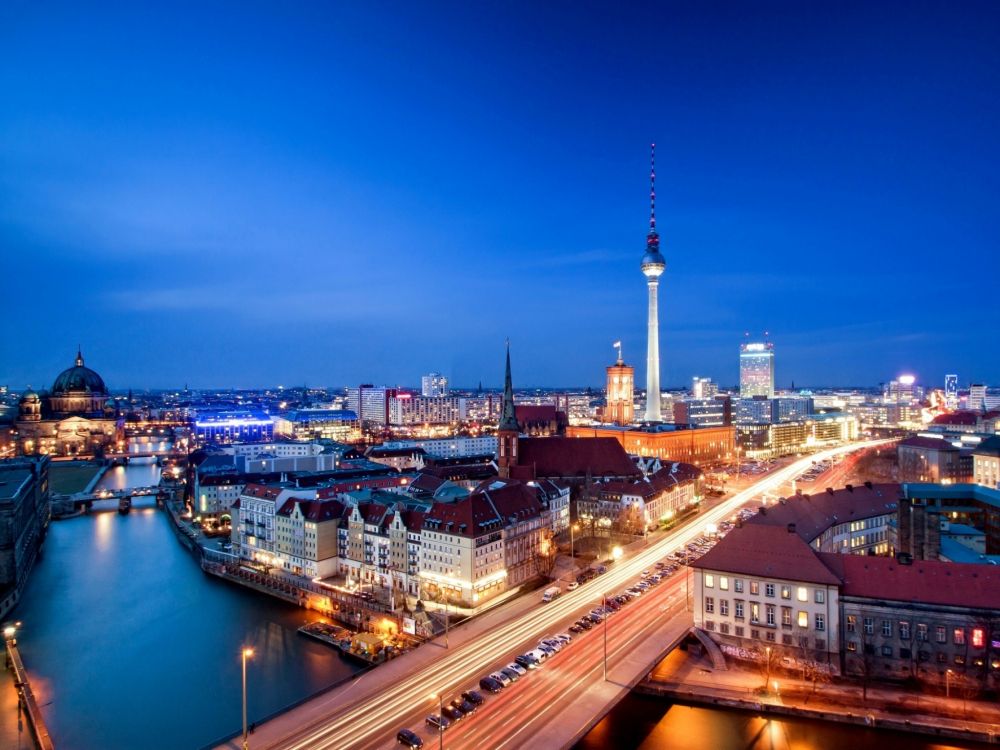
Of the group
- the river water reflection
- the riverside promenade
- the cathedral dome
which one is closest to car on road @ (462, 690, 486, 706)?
the river water reflection

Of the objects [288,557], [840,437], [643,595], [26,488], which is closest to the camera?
[643,595]

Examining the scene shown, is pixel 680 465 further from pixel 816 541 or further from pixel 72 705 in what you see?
pixel 72 705

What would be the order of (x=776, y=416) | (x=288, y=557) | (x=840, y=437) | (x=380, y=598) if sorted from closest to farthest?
(x=380, y=598) → (x=288, y=557) → (x=840, y=437) → (x=776, y=416)

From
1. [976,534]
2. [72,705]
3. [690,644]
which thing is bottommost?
[72,705]

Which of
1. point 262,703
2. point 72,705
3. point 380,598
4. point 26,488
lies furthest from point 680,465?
point 26,488

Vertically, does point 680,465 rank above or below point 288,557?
above

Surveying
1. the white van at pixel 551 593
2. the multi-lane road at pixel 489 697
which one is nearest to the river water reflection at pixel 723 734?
the multi-lane road at pixel 489 697

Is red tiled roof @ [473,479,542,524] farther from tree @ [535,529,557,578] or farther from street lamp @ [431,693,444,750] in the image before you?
street lamp @ [431,693,444,750]

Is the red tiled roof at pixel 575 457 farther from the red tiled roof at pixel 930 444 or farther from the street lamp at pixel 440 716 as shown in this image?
the street lamp at pixel 440 716
